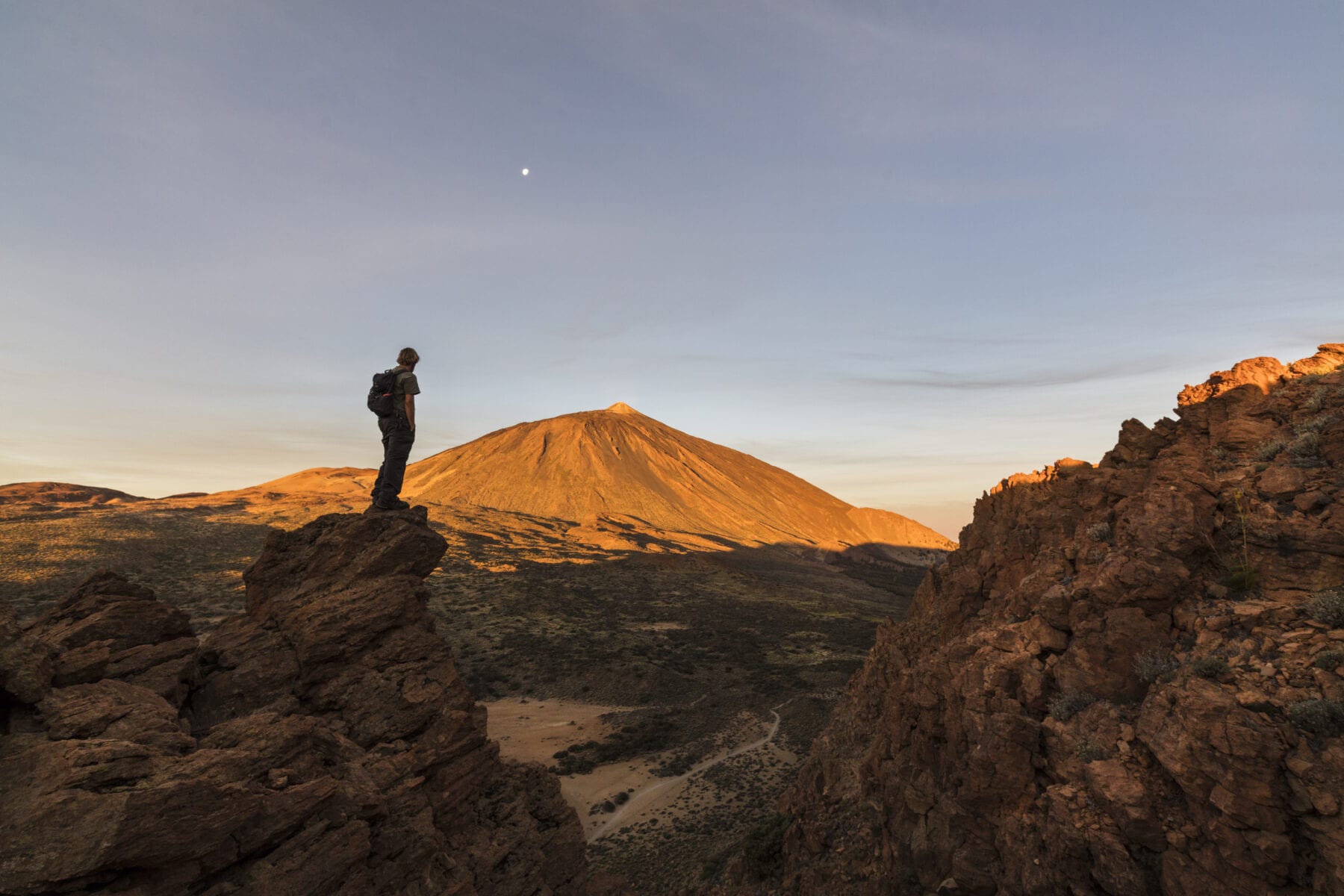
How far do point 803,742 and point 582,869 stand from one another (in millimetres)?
18909

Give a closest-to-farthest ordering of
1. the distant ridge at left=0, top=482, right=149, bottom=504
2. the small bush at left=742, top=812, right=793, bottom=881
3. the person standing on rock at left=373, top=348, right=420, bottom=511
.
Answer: the person standing on rock at left=373, top=348, right=420, bottom=511 < the small bush at left=742, top=812, right=793, bottom=881 < the distant ridge at left=0, top=482, right=149, bottom=504

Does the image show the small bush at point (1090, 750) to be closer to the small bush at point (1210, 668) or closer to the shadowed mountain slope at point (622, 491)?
the small bush at point (1210, 668)

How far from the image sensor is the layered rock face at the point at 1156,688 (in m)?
6.56

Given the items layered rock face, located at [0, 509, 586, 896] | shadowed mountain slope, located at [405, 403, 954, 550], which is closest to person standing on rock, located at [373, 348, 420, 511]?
layered rock face, located at [0, 509, 586, 896]

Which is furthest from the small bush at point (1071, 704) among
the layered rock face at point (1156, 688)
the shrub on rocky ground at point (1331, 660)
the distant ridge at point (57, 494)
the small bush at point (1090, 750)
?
the distant ridge at point (57, 494)

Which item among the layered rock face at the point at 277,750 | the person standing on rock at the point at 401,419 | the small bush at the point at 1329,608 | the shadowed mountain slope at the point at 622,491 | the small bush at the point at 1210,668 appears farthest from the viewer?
the shadowed mountain slope at the point at 622,491

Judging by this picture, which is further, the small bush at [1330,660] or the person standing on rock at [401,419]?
the person standing on rock at [401,419]

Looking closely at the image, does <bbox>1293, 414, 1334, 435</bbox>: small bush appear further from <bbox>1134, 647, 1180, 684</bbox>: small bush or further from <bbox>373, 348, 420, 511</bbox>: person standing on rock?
<bbox>373, 348, 420, 511</bbox>: person standing on rock

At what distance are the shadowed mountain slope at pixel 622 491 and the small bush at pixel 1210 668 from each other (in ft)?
418

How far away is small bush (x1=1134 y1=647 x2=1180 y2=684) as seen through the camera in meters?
8.05

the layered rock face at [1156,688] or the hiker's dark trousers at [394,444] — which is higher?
the hiker's dark trousers at [394,444]

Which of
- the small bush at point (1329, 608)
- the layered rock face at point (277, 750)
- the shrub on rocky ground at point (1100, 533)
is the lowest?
the layered rock face at point (277, 750)

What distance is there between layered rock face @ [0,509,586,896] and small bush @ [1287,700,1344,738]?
37.5ft

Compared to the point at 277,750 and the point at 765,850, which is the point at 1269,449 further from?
the point at 277,750
